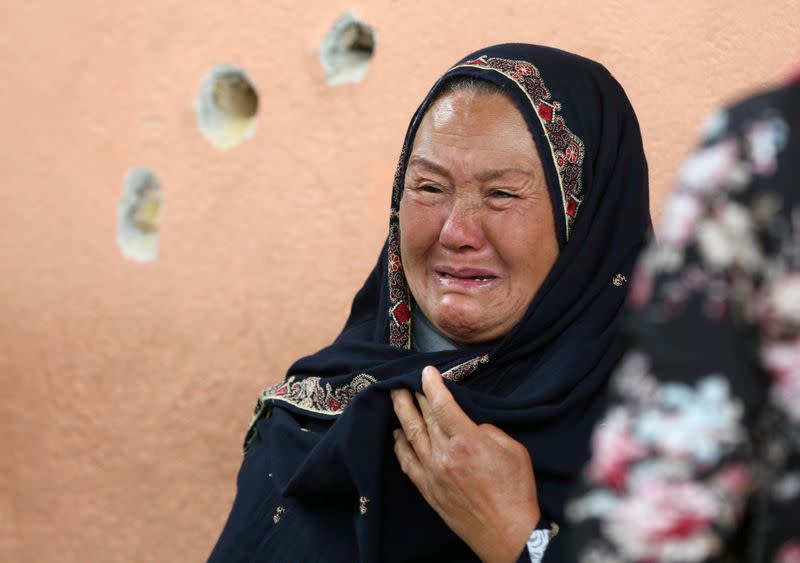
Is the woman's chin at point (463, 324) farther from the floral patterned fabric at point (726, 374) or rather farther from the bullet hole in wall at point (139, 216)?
the bullet hole in wall at point (139, 216)

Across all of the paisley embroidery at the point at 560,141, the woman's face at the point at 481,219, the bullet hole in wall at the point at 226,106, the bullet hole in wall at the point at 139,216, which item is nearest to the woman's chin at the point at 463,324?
the woman's face at the point at 481,219

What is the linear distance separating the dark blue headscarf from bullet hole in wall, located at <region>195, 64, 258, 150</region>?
109 centimetres

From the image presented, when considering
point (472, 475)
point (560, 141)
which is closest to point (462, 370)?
point (472, 475)

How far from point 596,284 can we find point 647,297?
3.42 feet

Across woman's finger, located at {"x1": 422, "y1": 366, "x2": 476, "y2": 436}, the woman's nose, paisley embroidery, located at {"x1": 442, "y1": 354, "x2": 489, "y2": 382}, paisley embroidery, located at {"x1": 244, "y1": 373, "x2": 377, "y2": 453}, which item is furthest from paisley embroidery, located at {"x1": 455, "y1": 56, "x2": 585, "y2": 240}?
paisley embroidery, located at {"x1": 244, "y1": 373, "x2": 377, "y2": 453}

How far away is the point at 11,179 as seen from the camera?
3.63 meters

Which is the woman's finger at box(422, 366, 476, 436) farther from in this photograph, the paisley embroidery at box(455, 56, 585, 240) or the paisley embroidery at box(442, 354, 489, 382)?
the paisley embroidery at box(455, 56, 585, 240)

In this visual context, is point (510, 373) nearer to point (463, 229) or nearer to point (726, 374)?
point (463, 229)

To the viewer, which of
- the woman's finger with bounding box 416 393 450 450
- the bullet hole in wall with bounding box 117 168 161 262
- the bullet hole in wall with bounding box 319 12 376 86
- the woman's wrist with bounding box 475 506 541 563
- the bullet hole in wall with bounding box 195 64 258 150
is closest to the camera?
the woman's wrist with bounding box 475 506 541 563

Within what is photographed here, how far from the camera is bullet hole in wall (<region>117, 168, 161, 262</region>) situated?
3.37 metres

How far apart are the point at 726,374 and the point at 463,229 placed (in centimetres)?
111

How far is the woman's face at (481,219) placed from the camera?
1.97 m

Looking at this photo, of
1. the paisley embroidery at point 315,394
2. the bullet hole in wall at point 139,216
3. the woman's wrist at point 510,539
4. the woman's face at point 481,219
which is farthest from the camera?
the bullet hole in wall at point 139,216

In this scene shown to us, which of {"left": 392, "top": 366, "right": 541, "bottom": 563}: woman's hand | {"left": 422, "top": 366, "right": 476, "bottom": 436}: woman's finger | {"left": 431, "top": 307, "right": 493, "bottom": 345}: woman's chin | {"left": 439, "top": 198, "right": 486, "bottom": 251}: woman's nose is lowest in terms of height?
{"left": 392, "top": 366, "right": 541, "bottom": 563}: woman's hand
